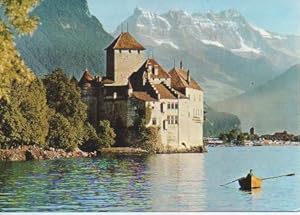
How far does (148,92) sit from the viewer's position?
29.1 feet

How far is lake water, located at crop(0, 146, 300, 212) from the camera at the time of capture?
21.1 ft

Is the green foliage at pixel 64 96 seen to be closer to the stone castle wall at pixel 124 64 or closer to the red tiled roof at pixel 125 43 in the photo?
the stone castle wall at pixel 124 64

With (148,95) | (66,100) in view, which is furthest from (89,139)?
(66,100)

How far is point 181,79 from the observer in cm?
790

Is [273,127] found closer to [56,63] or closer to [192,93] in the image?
[192,93]

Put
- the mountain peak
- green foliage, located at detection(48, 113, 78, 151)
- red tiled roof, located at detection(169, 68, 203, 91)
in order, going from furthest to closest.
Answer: green foliage, located at detection(48, 113, 78, 151) < red tiled roof, located at detection(169, 68, 203, 91) < the mountain peak

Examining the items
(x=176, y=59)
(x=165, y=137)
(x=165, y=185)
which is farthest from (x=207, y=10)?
(x=165, y=137)

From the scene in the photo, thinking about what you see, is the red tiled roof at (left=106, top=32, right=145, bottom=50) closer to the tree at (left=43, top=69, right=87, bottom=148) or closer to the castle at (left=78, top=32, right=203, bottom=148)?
the castle at (left=78, top=32, right=203, bottom=148)

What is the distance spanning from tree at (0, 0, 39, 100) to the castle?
2.47 metres

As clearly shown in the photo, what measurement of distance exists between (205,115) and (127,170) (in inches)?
39.9

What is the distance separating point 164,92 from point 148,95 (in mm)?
246

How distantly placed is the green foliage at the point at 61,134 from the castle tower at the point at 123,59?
1.46 metres

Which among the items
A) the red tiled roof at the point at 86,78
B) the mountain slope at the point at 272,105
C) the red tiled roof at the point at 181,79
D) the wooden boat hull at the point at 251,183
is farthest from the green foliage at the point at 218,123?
the red tiled roof at the point at 86,78

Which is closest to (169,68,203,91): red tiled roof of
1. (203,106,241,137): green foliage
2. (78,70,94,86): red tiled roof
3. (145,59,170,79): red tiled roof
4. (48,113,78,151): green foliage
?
(145,59,170,79): red tiled roof
